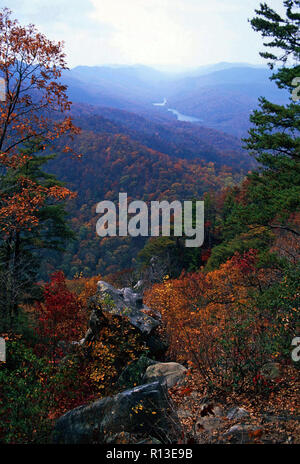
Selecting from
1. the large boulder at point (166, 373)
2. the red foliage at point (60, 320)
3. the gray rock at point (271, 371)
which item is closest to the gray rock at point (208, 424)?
the gray rock at point (271, 371)

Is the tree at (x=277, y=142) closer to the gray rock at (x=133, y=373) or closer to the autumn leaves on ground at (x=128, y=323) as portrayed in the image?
the autumn leaves on ground at (x=128, y=323)

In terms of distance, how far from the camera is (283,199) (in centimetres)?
999

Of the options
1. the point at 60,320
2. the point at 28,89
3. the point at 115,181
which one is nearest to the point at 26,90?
the point at 28,89

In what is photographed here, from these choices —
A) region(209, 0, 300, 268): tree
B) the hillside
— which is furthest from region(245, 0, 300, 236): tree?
the hillside

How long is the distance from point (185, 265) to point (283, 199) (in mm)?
27321

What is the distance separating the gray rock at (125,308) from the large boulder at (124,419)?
4.27m

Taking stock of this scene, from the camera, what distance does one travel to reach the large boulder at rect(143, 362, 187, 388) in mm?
7559

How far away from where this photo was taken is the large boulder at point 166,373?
24.8 ft

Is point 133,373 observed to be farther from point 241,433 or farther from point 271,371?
point 241,433

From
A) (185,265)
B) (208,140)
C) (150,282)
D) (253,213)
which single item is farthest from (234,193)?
(208,140)

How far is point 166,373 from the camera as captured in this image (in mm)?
7902

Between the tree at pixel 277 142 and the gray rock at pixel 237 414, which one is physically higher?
the tree at pixel 277 142

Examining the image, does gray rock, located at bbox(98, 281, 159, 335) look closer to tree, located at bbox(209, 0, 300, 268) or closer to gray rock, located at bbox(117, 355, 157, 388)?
gray rock, located at bbox(117, 355, 157, 388)
